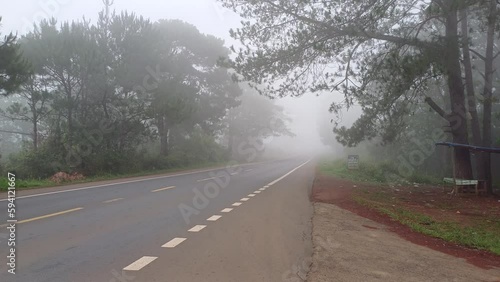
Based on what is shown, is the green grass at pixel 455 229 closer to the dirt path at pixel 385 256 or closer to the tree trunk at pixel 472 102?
the dirt path at pixel 385 256

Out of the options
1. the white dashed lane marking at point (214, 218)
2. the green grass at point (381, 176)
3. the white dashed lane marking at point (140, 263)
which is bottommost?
the green grass at point (381, 176)

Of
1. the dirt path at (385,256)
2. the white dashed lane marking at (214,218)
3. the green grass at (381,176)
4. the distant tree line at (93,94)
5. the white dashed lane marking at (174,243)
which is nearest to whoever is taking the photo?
the dirt path at (385,256)

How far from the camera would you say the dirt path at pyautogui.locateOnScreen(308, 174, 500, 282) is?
18.0 feet

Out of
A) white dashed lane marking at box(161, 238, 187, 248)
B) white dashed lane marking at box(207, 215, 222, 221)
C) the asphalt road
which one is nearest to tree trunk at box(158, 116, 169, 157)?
the asphalt road

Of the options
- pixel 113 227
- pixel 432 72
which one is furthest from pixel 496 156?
pixel 113 227

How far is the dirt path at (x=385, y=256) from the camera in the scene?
547 cm

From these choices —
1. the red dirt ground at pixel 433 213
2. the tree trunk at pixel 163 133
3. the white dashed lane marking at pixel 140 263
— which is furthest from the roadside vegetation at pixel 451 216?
the tree trunk at pixel 163 133

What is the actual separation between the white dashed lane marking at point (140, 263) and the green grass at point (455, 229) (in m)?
6.28

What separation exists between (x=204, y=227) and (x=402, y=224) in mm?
5042

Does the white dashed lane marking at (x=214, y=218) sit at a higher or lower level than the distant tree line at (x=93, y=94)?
lower

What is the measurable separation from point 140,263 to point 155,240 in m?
1.44

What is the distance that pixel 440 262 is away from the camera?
638 cm

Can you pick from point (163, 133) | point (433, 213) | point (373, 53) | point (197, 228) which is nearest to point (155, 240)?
point (197, 228)

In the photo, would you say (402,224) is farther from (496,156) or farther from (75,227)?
(496,156)
